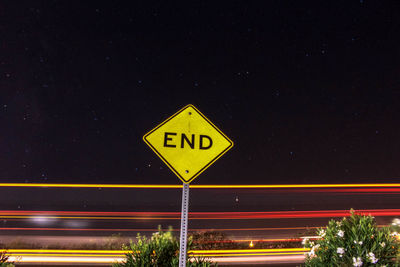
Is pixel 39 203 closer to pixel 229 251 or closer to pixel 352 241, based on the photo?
pixel 229 251

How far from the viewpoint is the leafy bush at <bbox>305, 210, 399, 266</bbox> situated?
11.4ft

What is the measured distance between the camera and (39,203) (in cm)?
2377

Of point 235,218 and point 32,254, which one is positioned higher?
point 235,218

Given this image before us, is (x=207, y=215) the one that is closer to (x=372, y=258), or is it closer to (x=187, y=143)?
(x=372, y=258)

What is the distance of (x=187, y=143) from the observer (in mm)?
3053

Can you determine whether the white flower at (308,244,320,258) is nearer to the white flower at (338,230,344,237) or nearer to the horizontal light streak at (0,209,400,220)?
the white flower at (338,230,344,237)

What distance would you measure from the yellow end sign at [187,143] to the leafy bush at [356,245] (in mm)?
2108

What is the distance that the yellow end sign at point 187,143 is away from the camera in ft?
9.78

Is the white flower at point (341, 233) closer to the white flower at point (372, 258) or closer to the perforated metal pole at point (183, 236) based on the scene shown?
the white flower at point (372, 258)

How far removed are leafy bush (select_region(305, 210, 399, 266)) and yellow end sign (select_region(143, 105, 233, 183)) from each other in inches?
83.0

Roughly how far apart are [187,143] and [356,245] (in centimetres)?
257

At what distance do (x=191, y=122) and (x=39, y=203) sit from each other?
83.6 feet

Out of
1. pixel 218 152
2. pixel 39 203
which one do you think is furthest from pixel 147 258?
pixel 39 203

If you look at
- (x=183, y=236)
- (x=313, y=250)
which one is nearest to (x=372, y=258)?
(x=313, y=250)
